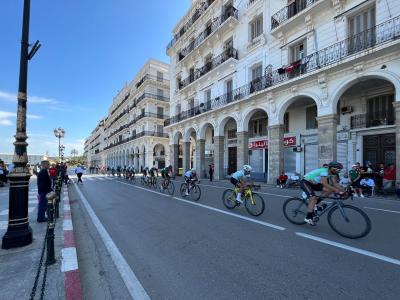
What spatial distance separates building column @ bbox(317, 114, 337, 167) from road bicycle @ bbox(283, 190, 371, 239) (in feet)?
28.5

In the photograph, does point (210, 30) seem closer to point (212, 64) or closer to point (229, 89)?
point (212, 64)

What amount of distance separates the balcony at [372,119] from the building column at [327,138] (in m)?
2.67

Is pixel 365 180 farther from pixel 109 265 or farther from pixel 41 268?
pixel 41 268

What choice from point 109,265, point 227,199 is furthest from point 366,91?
point 109,265

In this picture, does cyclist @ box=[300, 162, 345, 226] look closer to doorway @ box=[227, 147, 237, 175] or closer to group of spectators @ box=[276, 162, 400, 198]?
group of spectators @ box=[276, 162, 400, 198]

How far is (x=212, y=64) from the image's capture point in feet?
79.2

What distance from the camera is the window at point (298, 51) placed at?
16.2m

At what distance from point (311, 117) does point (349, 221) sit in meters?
14.4

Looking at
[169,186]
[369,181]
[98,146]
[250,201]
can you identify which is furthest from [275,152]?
[98,146]

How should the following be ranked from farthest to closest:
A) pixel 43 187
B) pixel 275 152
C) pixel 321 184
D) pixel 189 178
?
pixel 275 152 → pixel 189 178 → pixel 43 187 → pixel 321 184

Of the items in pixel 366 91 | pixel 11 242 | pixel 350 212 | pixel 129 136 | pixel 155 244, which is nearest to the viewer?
pixel 11 242

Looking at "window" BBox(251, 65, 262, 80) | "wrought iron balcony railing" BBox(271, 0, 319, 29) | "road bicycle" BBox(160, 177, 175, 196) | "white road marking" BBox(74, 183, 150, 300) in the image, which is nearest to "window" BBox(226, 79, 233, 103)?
"window" BBox(251, 65, 262, 80)

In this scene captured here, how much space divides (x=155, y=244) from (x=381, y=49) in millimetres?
13223

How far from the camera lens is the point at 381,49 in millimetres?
11344
